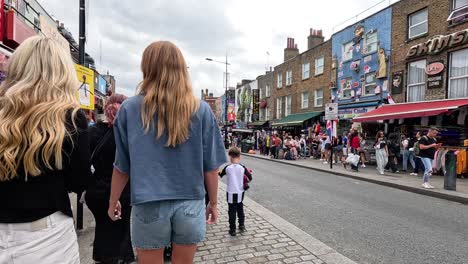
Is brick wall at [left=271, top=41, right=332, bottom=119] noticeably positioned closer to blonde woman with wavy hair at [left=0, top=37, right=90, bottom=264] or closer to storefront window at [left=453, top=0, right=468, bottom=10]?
storefront window at [left=453, top=0, right=468, bottom=10]

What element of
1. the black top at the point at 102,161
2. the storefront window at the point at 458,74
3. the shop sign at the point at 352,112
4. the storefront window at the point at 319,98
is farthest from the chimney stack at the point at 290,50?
the black top at the point at 102,161

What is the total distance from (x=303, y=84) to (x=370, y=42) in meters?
7.70

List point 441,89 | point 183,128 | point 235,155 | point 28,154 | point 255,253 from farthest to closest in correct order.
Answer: point 441,89
point 235,155
point 255,253
point 183,128
point 28,154

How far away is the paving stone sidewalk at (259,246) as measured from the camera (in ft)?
12.0

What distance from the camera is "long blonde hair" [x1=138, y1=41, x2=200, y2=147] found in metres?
1.72

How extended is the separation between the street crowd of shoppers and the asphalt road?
3.06 meters

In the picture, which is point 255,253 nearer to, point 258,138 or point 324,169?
point 324,169

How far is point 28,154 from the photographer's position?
4.62 ft

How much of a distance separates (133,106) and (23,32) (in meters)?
5.92

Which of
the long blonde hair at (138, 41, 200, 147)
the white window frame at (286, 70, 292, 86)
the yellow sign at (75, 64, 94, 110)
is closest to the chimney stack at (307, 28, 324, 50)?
the white window frame at (286, 70, 292, 86)

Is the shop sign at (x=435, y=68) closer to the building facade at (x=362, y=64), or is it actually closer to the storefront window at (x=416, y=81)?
the storefront window at (x=416, y=81)

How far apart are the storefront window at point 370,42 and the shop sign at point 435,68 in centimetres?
379

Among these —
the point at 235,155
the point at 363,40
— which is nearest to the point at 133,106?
the point at 235,155

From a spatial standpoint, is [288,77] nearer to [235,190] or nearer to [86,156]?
[235,190]
